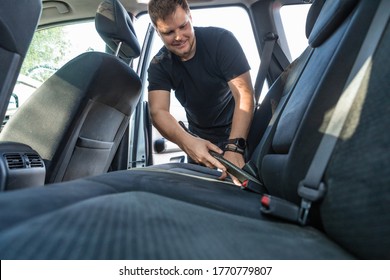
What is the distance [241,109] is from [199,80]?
33 centimetres

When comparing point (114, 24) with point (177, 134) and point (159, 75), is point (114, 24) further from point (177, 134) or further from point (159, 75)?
point (177, 134)

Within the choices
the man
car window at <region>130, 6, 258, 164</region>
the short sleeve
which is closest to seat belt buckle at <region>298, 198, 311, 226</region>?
the man

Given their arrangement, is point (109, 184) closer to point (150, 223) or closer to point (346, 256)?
point (150, 223)

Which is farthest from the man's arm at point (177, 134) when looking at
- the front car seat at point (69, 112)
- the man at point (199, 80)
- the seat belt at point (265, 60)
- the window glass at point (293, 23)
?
the window glass at point (293, 23)

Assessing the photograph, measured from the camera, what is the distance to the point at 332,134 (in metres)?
0.59

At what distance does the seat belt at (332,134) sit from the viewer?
0.58m

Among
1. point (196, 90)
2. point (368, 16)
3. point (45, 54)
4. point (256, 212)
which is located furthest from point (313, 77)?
point (45, 54)

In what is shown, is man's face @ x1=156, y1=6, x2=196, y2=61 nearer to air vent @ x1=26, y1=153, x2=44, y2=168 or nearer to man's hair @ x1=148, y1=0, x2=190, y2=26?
man's hair @ x1=148, y1=0, x2=190, y2=26

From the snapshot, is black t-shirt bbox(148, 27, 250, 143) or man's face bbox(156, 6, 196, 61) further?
black t-shirt bbox(148, 27, 250, 143)

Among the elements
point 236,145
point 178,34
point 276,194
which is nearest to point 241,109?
point 236,145

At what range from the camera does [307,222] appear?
62 centimetres

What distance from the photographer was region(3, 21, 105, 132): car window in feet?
6.66

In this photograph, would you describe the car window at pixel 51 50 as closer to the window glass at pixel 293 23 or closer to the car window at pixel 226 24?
the car window at pixel 226 24

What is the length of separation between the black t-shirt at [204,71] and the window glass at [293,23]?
0.53 meters
